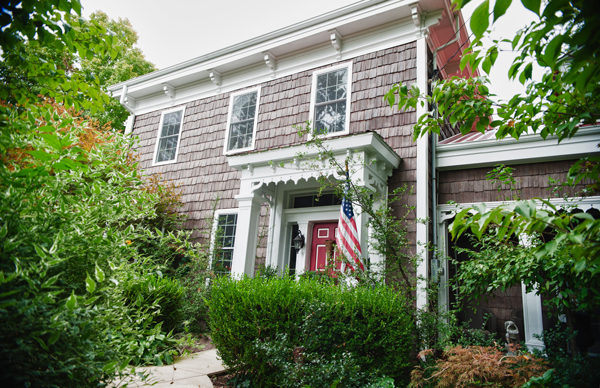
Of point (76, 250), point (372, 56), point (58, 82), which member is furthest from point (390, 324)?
point (372, 56)

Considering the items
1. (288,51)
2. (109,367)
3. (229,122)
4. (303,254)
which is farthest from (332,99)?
(109,367)

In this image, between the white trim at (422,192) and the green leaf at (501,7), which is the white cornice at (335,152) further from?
the green leaf at (501,7)

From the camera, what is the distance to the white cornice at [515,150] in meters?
5.15

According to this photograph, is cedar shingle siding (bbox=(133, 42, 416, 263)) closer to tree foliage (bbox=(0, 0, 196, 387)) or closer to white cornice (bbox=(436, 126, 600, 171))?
white cornice (bbox=(436, 126, 600, 171))

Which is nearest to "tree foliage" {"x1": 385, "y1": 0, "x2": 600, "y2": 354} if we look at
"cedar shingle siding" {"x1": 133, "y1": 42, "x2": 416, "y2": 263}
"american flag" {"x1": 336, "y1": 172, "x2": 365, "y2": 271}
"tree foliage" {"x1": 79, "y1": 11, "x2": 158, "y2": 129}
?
"american flag" {"x1": 336, "y1": 172, "x2": 365, "y2": 271}

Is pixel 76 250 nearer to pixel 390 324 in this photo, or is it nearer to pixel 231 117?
pixel 390 324

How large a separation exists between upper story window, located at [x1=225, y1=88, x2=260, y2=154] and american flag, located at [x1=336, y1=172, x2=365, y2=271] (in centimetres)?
373

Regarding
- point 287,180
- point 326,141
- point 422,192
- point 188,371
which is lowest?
point 188,371

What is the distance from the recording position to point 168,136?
9758 mm

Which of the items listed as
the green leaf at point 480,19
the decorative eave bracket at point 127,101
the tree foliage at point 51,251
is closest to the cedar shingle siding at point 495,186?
the green leaf at point 480,19

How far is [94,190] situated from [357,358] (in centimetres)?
280

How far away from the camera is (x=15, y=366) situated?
1.41 m

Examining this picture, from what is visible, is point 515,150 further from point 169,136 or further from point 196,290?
point 169,136

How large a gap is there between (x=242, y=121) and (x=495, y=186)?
5.59 m
